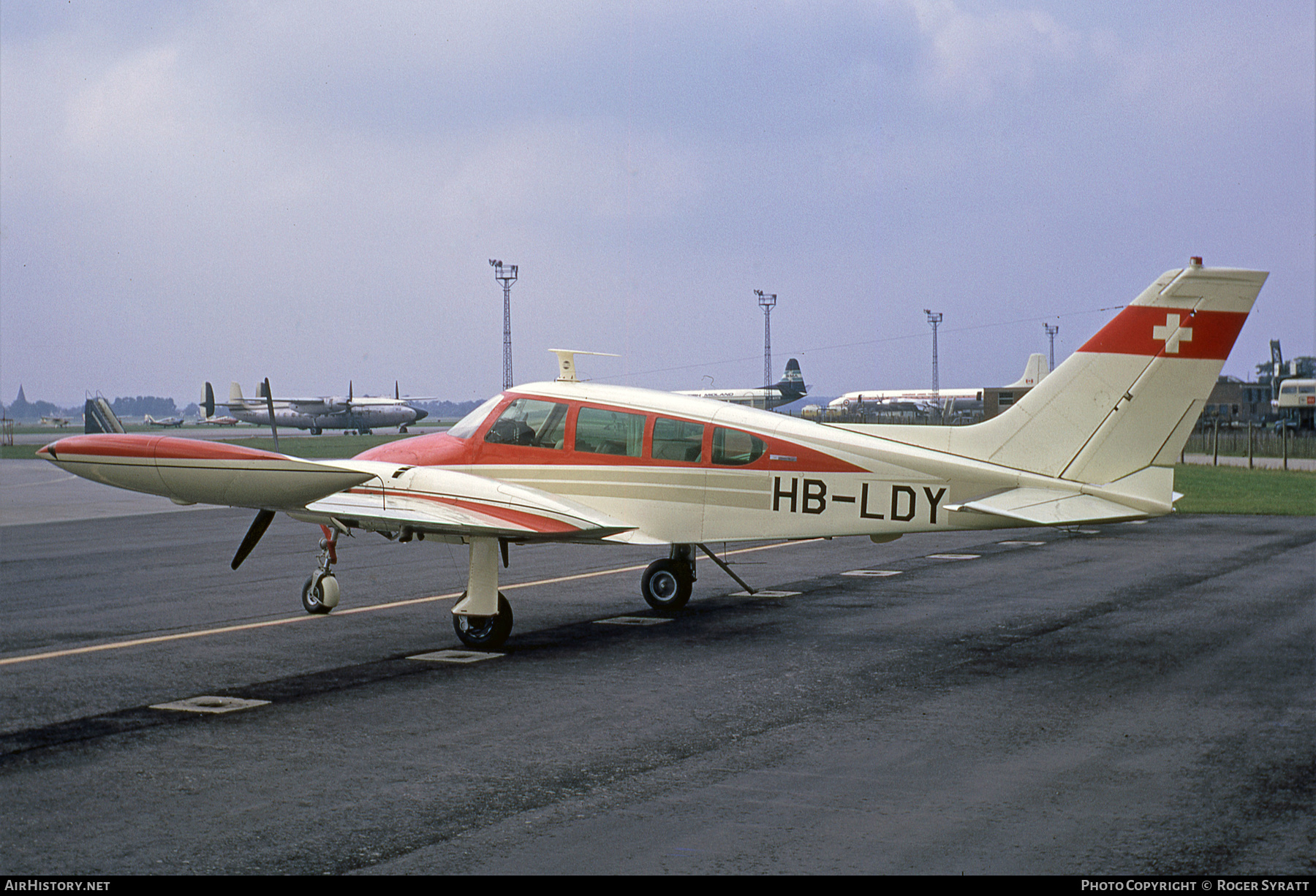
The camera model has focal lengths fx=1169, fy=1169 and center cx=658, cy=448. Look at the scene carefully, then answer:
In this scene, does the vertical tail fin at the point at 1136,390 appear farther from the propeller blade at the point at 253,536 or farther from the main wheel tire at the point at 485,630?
the propeller blade at the point at 253,536

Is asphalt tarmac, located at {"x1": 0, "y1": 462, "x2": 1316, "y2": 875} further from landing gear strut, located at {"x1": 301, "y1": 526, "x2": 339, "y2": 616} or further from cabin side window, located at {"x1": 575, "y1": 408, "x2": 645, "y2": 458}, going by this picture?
cabin side window, located at {"x1": 575, "y1": 408, "x2": 645, "y2": 458}

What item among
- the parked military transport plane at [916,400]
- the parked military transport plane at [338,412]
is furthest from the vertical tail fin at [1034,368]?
the parked military transport plane at [338,412]

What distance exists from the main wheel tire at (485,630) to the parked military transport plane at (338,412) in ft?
305

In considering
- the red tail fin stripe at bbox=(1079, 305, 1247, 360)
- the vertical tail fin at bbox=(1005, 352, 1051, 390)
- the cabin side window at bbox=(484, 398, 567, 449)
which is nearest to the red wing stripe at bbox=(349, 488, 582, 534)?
the cabin side window at bbox=(484, 398, 567, 449)

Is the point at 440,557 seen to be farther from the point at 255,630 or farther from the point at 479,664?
the point at 479,664

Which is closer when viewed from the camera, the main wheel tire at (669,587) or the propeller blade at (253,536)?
the propeller blade at (253,536)

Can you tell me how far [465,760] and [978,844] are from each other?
3392mm

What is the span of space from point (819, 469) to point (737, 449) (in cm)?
90

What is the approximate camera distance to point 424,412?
109 m

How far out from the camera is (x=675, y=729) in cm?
851

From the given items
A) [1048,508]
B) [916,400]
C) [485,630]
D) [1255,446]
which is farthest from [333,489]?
[916,400]

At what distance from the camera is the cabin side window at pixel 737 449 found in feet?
40.6

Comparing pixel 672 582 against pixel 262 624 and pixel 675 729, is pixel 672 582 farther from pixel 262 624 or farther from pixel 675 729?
pixel 675 729

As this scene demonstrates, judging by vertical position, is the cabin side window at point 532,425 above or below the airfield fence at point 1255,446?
above
